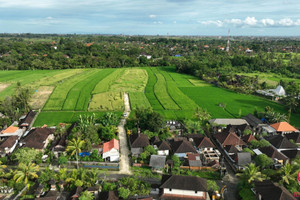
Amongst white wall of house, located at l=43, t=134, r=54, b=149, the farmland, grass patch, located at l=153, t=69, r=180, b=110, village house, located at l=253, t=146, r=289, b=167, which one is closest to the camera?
village house, located at l=253, t=146, r=289, b=167

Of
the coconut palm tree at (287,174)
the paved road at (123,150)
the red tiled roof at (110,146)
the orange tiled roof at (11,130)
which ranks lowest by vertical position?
the paved road at (123,150)

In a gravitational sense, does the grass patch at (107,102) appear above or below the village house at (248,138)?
above

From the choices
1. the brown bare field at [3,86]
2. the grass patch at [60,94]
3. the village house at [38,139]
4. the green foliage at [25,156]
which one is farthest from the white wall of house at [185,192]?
the brown bare field at [3,86]

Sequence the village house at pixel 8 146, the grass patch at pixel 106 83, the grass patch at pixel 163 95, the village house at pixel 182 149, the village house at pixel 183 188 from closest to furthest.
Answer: the village house at pixel 183 188
the village house at pixel 182 149
the village house at pixel 8 146
the grass patch at pixel 163 95
the grass patch at pixel 106 83

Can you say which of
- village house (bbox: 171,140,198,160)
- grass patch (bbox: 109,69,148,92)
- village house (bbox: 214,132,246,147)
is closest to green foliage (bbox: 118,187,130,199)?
village house (bbox: 171,140,198,160)

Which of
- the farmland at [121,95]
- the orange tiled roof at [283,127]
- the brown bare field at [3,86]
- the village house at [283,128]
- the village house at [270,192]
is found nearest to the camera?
the village house at [270,192]

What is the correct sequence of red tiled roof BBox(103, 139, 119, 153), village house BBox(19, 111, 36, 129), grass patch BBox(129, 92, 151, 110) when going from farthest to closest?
grass patch BBox(129, 92, 151, 110) < village house BBox(19, 111, 36, 129) < red tiled roof BBox(103, 139, 119, 153)

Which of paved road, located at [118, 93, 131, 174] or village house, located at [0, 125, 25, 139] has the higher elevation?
village house, located at [0, 125, 25, 139]

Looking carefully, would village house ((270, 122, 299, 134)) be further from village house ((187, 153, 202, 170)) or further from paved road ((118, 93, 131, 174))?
paved road ((118, 93, 131, 174))

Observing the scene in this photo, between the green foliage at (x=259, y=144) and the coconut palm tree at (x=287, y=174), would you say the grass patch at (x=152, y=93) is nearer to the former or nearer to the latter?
the green foliage at (x=259, y=144)
